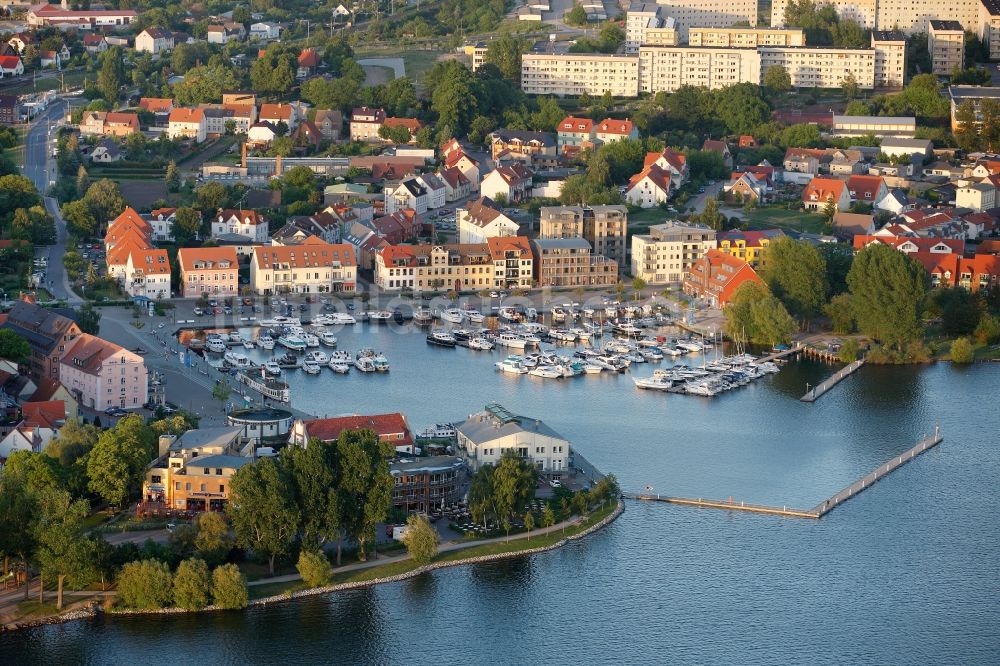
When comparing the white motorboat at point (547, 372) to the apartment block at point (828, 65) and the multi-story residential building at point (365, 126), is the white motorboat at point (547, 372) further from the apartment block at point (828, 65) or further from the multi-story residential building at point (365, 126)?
the apartment block at point (828, 65)

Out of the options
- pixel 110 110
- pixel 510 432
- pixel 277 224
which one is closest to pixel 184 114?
pixel 110 110

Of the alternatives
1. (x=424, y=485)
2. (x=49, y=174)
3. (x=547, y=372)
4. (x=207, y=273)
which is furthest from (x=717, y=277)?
(x=49, y=174)

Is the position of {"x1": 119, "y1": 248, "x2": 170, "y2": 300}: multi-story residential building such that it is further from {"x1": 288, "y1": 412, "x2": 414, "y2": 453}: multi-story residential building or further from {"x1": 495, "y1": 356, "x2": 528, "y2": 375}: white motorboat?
{"x1": 288, "y1": 412, "x2": 414, "y2": 453}: multi-story residential building

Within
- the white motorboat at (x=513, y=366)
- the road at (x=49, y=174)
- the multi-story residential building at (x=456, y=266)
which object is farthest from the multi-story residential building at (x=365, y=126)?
the white motorboat at (x=513, y=366)

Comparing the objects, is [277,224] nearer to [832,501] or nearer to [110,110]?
[110,110]

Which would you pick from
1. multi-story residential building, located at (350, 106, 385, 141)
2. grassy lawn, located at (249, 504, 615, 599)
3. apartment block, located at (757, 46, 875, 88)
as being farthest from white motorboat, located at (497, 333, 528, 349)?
apartment block, located at (757, 46, 875, 88)

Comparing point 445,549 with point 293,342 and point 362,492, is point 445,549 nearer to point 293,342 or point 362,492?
point 362,492
